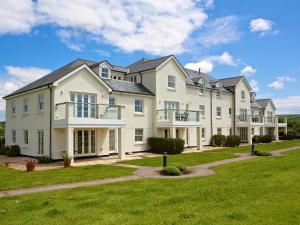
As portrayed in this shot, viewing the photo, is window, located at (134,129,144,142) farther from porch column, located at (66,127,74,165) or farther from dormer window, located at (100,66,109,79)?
porch column, located at (66,127,74,165)

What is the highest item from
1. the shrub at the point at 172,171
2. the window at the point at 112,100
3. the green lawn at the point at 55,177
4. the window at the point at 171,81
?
the window at the point at 171,81

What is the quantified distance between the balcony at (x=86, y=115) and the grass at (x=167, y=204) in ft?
31.7

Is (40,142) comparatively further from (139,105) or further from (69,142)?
(139,105)

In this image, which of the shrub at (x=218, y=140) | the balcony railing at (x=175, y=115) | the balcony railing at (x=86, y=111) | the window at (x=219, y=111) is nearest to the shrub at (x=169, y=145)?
the balcony railing at (x=175, y=115)

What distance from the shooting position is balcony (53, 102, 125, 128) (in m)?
21.7

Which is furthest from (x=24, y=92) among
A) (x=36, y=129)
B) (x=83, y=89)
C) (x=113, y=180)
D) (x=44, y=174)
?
(x=113, y=180)

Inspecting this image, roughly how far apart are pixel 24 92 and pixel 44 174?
1273cm

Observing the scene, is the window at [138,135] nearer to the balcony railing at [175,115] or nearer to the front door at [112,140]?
the balcony railing at [175,115]

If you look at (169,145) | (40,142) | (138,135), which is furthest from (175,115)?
(40,142)

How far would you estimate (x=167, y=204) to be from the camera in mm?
9477

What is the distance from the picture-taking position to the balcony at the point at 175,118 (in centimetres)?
3045

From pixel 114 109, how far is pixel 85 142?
3566 millimetres

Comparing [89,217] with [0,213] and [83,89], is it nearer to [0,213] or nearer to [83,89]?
[0,213]

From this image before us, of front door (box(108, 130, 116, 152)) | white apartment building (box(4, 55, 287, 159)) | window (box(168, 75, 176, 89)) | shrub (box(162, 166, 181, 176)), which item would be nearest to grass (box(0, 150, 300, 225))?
shrub (box(162, 166, 181, 176))
